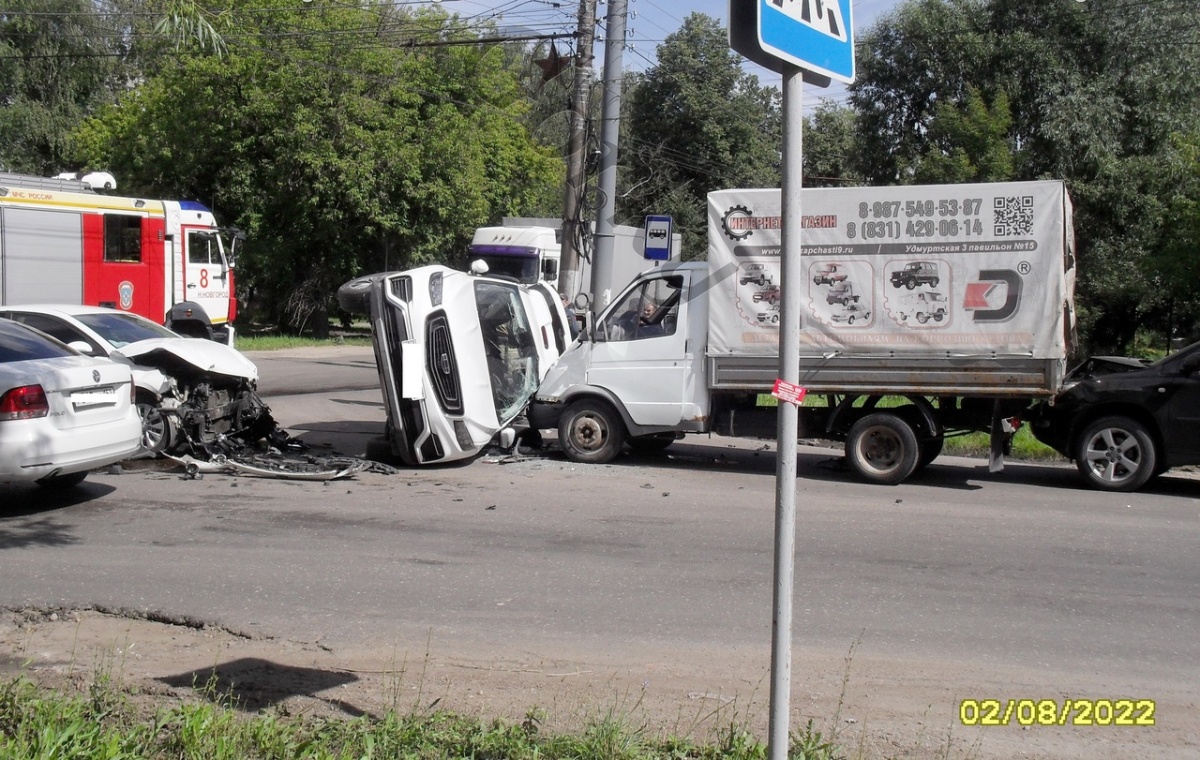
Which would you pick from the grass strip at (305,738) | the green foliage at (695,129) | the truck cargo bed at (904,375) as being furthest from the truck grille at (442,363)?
the green foliage at (695,129)

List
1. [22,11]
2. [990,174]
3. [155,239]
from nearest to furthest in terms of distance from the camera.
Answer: [990,174] → [155,239] → [22,11]

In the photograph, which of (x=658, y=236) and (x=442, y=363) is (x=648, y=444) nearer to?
(x=442, y=363)

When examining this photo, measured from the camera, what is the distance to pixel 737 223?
37.6 feet

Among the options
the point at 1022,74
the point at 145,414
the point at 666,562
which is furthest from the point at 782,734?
the point at 1022,74

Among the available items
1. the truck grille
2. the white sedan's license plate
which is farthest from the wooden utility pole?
the white sedan's license plate

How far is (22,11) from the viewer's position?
1394 inches

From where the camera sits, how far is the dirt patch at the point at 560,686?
191 inches

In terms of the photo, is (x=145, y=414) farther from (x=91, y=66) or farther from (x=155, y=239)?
(x=91, y=66)

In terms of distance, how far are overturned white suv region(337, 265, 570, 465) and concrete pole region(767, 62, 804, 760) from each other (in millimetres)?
8043

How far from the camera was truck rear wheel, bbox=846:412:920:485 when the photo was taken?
11227 mm

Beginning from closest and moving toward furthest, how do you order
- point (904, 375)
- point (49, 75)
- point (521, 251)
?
1. point (904, 375)
2. point (521, 251)
3. point (49, 75)

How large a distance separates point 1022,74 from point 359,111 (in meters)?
18.6

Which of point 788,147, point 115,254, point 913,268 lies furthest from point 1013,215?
point 115,254
